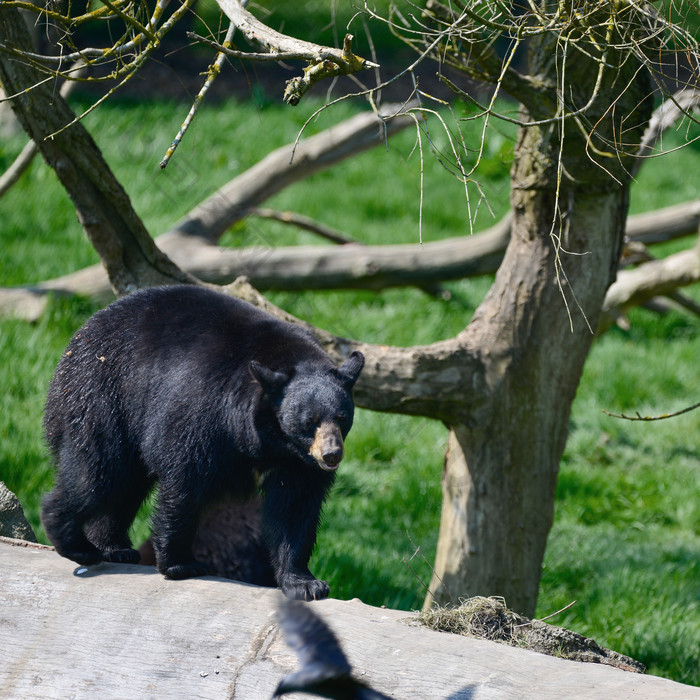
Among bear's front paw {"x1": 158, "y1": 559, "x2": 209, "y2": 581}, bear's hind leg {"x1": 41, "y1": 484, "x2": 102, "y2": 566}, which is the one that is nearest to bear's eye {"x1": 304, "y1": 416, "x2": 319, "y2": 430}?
bear's front paw {"x1": 158, "y1": 559, "x2": 209, "y2": 581}

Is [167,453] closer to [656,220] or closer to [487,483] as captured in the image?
[487,483]

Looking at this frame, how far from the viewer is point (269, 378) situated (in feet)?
11.2

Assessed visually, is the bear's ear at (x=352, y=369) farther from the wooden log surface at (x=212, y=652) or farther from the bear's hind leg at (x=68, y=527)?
the bear's hind leg at (x=68, y=527)

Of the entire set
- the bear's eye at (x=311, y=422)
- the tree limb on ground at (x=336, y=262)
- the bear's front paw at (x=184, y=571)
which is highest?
the tree limb on ground at (x=336, y=262)

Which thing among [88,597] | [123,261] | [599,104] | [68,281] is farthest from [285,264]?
[88,597]

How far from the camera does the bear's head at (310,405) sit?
337 centimetres

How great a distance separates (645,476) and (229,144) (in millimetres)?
5903

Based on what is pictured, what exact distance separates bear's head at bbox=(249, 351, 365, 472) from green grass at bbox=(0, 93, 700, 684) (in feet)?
3.29

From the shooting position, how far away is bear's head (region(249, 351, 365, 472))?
3.37 metres

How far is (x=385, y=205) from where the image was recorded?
9945 millimetres

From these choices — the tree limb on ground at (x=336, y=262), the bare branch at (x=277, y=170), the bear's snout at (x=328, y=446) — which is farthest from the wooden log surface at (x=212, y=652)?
the bare branch at (x=277, y=170)

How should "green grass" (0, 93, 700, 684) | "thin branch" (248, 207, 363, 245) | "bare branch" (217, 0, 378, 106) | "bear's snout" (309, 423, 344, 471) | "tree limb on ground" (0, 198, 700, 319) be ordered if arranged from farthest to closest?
"thin branch" (248, 207, 363, 245) < "tree limb on ground" (0, 198, 700, 319) < "green grass" (0, 93, 700, 684) < "bear's snout" (309, 423, 344, 471) < "bare branch" (217, 0, 378, 106)

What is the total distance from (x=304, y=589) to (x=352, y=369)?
85 cm

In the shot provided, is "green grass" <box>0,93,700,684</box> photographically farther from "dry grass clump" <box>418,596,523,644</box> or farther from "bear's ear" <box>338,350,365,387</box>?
"dry grass clump" <box>418,596,523,644</box>
